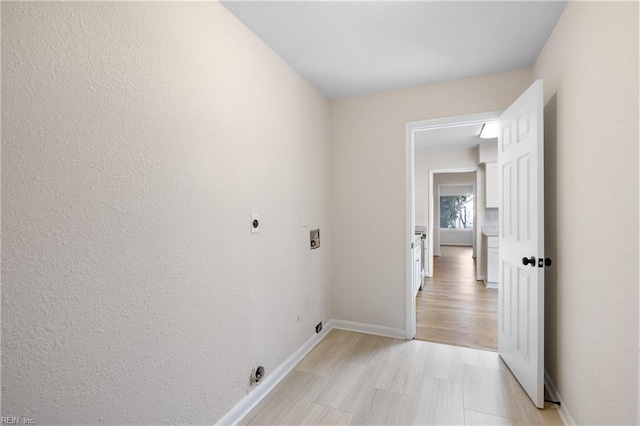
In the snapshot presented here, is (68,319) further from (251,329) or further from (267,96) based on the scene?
(267,96)

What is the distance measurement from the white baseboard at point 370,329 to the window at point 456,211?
27.1 feet

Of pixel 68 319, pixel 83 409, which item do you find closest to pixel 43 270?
pixel 68 319

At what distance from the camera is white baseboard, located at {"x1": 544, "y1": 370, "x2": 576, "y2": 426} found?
163cm

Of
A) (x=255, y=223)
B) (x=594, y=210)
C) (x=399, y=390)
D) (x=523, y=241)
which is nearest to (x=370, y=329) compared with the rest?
(x=399, y=390)

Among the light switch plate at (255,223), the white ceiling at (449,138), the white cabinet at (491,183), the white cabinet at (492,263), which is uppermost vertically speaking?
the white ceiling at (449,138)

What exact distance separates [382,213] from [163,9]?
89.8 inches

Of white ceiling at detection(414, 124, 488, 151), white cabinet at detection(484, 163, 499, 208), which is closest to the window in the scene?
white cabinet at detection(484, 163, 499, 208)

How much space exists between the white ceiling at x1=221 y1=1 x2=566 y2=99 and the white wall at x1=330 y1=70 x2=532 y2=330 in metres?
0.28

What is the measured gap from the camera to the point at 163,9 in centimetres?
131

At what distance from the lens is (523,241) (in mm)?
1985

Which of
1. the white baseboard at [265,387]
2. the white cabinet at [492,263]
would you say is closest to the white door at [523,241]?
the white baseboard at [265,387]

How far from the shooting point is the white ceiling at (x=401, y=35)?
65.8 inches

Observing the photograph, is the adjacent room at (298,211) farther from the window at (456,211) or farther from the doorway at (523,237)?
the window at (456,211)

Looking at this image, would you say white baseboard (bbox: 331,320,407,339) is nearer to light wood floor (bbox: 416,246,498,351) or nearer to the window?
light wood floor (bbox: 416,246,498,351)
